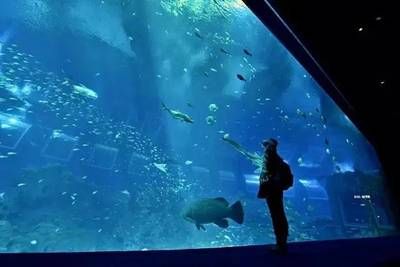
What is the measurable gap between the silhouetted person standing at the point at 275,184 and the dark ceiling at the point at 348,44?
4.04m

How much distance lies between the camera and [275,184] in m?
3.19

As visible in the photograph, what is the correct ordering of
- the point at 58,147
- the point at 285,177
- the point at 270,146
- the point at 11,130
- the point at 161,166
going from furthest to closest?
the point at 161,166, the point at 58,147, the point at 11,130, the point at 270,146, the point at 285,177

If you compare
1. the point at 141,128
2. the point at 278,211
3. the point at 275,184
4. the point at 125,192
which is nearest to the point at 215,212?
the point at 278,211

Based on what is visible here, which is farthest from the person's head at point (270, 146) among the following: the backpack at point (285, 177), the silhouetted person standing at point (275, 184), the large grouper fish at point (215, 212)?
the large grouper fish at point (215, 212)

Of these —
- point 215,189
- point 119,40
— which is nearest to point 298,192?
point 215,189

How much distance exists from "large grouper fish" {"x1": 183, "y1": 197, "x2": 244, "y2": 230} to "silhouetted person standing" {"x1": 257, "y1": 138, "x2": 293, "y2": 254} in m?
4.09

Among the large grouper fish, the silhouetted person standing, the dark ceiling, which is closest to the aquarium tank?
the dark ceiling

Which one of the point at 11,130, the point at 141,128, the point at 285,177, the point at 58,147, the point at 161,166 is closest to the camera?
the point at 285,177

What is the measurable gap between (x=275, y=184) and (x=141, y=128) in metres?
24.6

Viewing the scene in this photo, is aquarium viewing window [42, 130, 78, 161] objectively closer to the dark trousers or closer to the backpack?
the dark trousers

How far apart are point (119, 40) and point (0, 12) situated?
1028 centimetres

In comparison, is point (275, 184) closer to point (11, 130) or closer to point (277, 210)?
point (277, 210)

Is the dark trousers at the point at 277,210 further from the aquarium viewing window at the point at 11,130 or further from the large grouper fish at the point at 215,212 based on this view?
the aquarium viewing window at the point at 11,130

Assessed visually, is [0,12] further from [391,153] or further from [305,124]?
[305,124]
